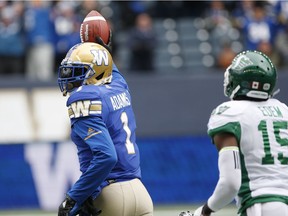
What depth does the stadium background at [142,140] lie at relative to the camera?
443 inches

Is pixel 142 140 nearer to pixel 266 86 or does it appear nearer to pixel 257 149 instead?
pixel 266 86

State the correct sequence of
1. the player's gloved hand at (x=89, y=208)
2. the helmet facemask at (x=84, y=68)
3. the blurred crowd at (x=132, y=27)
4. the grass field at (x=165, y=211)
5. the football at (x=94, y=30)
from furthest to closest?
the blurred crowd at (x=132, y=27) < the grass field at (x=165, y=211) < the football at (x=94, y=30) < the helmet facemask at (x=84, y=68) < the player's gloved hand at (x=89, y=208)

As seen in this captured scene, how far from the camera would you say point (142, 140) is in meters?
11.5

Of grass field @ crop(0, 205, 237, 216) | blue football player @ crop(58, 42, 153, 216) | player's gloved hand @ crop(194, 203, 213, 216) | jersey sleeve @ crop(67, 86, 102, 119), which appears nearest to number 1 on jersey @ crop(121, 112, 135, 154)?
blue football player @ crop(58, 42, 153, 216)

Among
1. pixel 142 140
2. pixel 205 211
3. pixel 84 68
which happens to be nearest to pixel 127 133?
pixel 84 68

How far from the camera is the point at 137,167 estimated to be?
17.0 feet

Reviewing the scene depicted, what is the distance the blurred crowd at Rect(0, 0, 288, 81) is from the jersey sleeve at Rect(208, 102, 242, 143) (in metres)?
7.76

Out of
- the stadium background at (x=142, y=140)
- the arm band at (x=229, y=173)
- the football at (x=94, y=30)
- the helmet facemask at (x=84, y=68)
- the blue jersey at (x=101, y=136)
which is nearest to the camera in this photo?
the arm band at (x=229, y=173)

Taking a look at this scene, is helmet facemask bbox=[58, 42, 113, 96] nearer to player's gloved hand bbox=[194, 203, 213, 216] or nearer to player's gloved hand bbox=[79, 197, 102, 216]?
player's gloved hand bbox=[79, 197, 102, 216]

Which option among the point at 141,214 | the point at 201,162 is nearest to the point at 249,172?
the point at 141,214

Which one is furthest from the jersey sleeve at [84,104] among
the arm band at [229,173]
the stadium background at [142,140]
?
the stadium background at [142,140]

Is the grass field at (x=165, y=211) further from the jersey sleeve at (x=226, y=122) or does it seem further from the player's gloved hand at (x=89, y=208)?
the jersey sleeve at (x=226, y=122)

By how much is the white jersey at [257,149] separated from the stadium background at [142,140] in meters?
6.32

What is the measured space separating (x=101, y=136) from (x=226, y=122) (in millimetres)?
805
